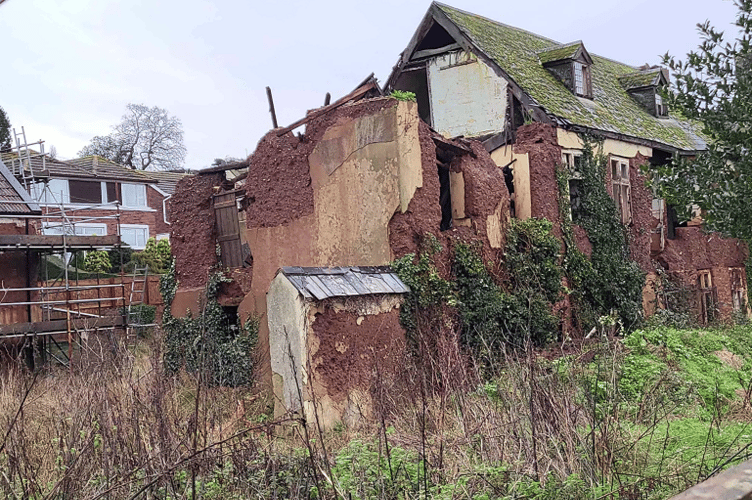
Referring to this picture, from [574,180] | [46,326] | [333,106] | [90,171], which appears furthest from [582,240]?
[90,171]

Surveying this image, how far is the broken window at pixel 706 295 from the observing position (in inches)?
791

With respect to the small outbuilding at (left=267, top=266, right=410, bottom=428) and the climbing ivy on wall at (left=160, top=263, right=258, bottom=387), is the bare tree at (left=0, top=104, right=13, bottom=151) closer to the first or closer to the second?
the climbing ivy on wall at (left=160, top=263, right=258, bottom=387)

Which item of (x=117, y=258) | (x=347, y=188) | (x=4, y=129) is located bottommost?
(x=117, y=258)

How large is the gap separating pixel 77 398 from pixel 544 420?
387 cm

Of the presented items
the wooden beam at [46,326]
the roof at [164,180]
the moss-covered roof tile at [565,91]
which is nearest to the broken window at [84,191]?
the roof at [164,180]

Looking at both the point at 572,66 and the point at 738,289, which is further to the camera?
the point at 738,289

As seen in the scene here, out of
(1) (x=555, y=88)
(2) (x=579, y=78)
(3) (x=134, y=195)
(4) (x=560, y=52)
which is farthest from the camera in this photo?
(3) (x=134, y=195)

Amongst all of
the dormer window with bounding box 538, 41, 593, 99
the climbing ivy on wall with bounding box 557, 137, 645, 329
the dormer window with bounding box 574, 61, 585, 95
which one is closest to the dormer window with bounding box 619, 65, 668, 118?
the dormer window with bounding box 538, 41, 593, 99

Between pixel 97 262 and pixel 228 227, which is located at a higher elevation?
pixel 228 227

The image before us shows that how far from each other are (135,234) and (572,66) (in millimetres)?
27557

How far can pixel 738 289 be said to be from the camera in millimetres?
22109

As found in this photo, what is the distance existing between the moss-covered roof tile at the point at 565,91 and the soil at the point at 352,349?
810cm

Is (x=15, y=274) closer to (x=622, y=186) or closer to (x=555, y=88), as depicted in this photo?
(x=555, y=88)

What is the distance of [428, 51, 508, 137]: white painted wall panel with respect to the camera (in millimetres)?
17500
